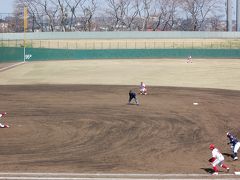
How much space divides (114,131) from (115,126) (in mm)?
1230

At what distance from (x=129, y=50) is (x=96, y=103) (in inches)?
2135

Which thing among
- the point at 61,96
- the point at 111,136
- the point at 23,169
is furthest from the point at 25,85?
the point at 23,169

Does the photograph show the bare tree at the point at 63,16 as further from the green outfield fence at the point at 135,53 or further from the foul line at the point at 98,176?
the foul line at the point at 98,176

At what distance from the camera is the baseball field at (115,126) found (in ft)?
60.1

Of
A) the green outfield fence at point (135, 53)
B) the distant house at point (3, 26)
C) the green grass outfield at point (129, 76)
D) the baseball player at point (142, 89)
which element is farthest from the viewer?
the distant house at point (3, 26)

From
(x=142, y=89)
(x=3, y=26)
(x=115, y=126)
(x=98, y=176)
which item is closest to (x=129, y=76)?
(x=142, y=89)

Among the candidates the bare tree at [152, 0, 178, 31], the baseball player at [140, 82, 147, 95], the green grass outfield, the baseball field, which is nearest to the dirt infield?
the baseball field

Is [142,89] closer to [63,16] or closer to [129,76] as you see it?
[129,76]

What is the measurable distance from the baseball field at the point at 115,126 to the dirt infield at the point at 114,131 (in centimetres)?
4

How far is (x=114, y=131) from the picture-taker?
949 inches

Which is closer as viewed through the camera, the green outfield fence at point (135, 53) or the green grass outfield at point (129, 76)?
the green grass outfield at point (129, 76)

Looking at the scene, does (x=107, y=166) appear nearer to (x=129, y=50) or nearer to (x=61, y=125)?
(x=61, y=125)

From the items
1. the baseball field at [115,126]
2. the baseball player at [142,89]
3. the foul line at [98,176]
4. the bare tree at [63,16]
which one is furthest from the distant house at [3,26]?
the foul line at [98,176]

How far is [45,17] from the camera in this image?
139 metres
